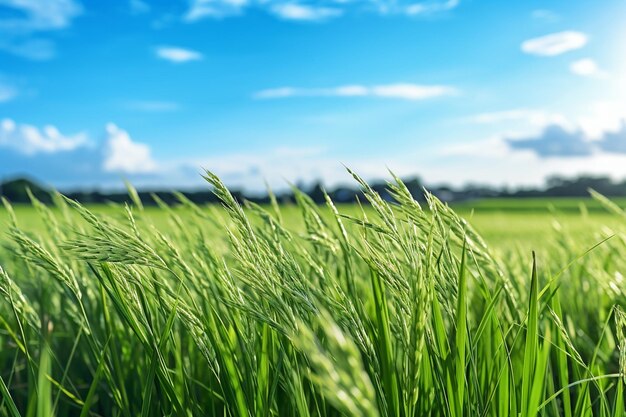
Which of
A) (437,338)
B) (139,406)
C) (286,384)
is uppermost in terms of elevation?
(437,338)

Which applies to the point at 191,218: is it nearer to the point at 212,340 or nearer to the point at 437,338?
the point at 212,340

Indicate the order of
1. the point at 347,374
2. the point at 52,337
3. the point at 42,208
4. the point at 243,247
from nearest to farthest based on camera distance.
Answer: the point at 347,374 → the point at 243,247 → the point at 52,337 → the point at 42,208

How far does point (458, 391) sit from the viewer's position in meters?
1.02

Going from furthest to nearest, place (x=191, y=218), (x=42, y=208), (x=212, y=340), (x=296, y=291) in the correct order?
1. (x=191, y=218)
2. (x=42, y=208)
3. (x=212, y=340)
4. (x=296, y=291)

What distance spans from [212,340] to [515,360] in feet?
2.49

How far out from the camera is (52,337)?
6.54ft

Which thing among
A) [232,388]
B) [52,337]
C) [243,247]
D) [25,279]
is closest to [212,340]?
[232,388]

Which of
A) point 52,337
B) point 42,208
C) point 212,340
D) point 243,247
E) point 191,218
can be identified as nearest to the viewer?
point 243,247

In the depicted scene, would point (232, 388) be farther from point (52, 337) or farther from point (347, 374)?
point (52, 337)

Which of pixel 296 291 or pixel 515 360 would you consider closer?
pixel 296 291

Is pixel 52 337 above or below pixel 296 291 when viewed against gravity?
below

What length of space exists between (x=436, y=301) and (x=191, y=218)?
1.53m

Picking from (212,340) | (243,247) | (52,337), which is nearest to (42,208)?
(52,337)

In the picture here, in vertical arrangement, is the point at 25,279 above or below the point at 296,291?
below
